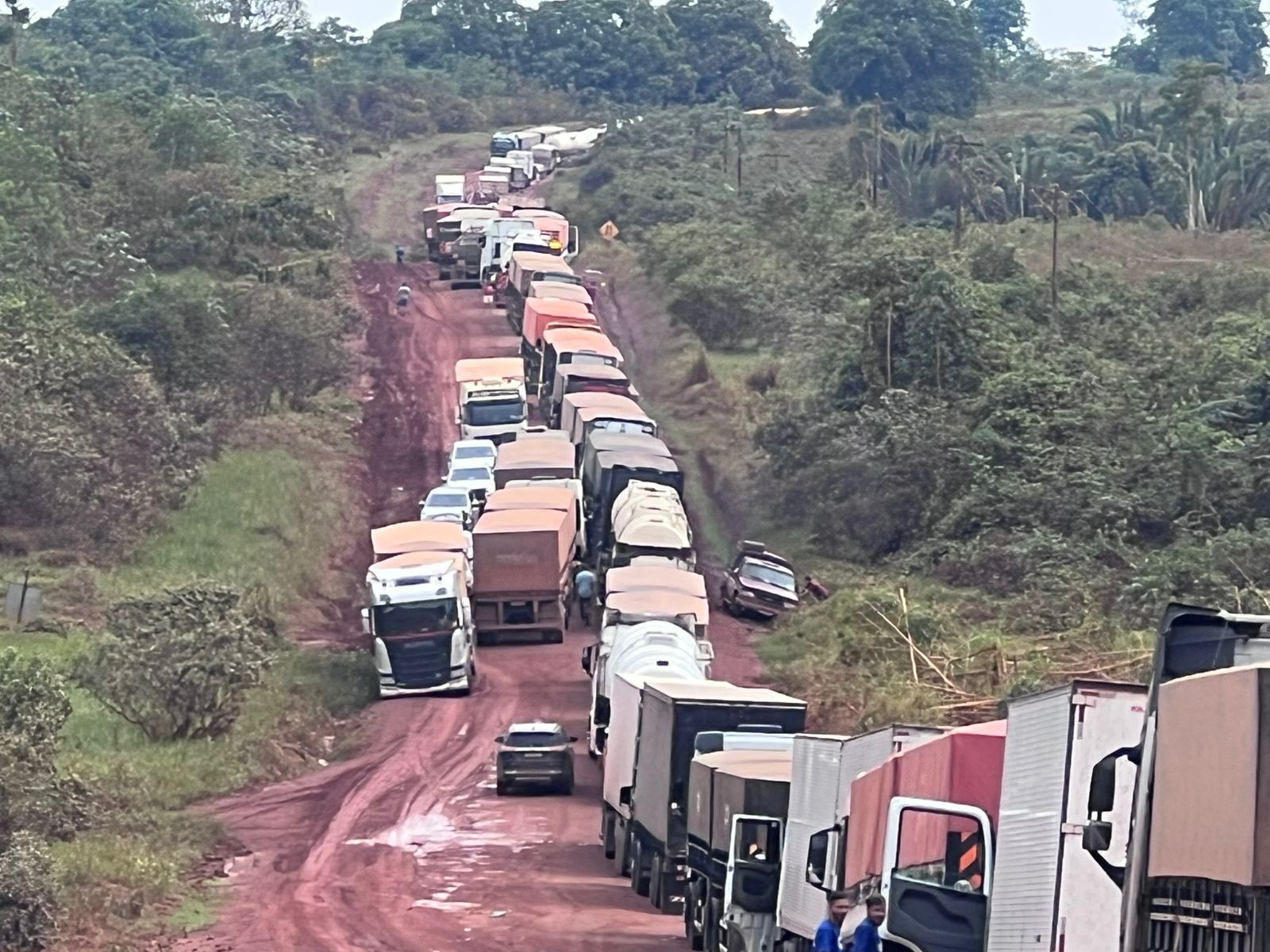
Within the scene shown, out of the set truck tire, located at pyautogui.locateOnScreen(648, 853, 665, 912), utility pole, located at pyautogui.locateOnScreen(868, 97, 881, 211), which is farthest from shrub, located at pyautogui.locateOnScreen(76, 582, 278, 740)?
utility pole, located at pyautogui.locateOnScreen(868, 97, 881, 211)

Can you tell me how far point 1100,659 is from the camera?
30.3 meters

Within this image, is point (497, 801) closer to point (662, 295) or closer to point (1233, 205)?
point (662, 295)

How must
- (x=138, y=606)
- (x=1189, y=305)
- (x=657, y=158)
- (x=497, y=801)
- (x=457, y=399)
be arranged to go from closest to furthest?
1. (x=497, y=801)
2. (x=138, y=606)
3. (x=457, y=399)
4. (x=1189, y=305)
5. (x=657, y=158)

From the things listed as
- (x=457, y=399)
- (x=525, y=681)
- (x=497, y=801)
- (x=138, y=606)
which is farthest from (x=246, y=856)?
(x=457, y=399)

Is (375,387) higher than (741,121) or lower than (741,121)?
lower

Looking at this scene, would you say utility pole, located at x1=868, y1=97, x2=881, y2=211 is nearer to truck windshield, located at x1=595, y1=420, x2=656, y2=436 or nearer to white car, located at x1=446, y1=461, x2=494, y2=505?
truck windshield, located at x1=595, y1=420, x2=656, y2=436

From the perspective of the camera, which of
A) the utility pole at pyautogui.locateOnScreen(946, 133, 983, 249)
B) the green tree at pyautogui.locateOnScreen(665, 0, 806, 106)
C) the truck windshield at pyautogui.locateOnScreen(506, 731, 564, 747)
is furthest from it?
the green tree at pyautogui.locateOnScreen(665, 0, 806, 106)

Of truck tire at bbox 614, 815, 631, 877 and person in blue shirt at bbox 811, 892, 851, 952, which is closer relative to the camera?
person in blue shirt at bbox 811, 892, 851, 952

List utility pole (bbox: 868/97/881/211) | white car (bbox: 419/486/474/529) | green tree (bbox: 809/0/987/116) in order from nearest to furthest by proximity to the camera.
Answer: white car (bbox: 419/486/474/529)
utility pole (bbox: 868/97/881/211)
green tree (bbox: 809/0/987/116)

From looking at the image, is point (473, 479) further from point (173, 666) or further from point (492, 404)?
point (173, 666)

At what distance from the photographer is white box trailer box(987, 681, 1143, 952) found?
37.2 feet

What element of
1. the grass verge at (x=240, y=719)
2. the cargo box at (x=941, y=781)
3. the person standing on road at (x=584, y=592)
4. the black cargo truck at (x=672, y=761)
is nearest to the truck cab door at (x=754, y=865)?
the black cargo truck at (x=672, y=761)

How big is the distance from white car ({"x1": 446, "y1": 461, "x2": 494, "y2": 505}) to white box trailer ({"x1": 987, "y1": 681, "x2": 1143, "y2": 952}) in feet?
104

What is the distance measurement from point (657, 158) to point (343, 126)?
24.5 metres
